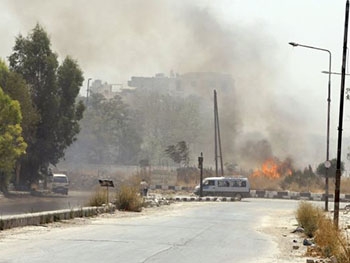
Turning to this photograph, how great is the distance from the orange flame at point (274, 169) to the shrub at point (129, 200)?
50.6m

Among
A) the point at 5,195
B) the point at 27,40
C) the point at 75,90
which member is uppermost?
the point at 27,40

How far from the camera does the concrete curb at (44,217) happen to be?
23570mm

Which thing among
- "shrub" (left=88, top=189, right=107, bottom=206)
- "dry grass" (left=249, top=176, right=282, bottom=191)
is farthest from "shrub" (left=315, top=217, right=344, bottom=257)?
"dry grass" (left=249, top=176, right=282, bottom=191)

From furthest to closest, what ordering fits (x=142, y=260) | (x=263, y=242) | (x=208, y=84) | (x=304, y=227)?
(x=208, y=84), (x=304, y=227), (x=263, y=242), (x=142, y=260)

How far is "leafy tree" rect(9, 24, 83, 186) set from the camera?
227ft

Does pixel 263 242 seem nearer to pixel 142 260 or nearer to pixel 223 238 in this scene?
pixel 223 238

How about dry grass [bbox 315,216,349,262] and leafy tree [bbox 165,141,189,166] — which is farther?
leafy tree [bbox 165,141,189,166]

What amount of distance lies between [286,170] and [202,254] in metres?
78.5

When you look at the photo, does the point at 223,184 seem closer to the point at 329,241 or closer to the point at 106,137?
the point at 329,241

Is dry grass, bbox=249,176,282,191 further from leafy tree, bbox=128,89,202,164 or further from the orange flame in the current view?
leafy tree, bbox=128,89,202,164

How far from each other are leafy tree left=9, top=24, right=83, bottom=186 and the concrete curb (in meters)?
35.8

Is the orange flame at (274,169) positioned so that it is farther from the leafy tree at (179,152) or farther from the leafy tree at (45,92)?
the leafy tree at (45,92)

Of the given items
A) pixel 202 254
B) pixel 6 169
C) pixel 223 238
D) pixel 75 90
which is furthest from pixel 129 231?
pixel 75 90

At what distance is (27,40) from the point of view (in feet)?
229
